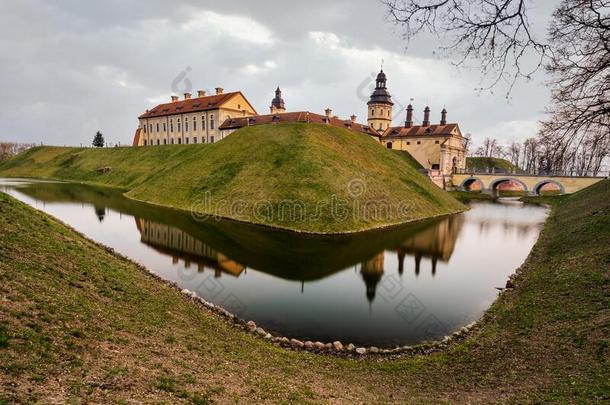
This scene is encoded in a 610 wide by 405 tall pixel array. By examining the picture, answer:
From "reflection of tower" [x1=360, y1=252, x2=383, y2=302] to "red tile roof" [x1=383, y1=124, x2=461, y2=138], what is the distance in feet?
269

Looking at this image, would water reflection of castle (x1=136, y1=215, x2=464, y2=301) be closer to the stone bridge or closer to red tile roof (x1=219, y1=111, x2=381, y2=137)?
red tile roof (x1=219, y1=111, x2=381, y2=137)

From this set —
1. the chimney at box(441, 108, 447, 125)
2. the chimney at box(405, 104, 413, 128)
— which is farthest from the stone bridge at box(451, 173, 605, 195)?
the chimney at box(405, 104, 413, 128)

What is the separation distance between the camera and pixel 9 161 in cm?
10225

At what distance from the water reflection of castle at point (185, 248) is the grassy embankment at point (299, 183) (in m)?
8.19

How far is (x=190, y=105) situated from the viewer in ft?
292

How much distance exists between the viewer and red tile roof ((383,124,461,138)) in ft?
317

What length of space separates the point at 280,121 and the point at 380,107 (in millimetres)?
45682

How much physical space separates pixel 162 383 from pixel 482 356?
9949mm

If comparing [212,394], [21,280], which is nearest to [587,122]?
[212,394]

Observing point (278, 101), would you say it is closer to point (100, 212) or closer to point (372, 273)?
point (100, 212)

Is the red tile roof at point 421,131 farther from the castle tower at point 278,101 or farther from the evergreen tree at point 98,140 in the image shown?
the evergreen tree at point 98,140

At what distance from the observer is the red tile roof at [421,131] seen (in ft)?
317

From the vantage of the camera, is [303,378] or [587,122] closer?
[303,378]

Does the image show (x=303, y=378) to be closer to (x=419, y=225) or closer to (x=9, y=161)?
(x=419, y=225)
